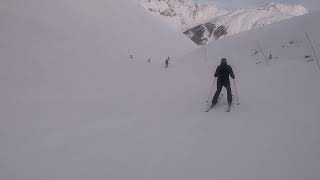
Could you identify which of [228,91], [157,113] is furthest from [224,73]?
[157,113]

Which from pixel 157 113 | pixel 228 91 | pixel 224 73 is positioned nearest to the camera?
pixel 228 91

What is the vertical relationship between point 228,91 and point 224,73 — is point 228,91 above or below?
below

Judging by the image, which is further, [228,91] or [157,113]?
[157,113]

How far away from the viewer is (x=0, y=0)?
36.7 meters

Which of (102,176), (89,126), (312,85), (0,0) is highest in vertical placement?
(0,0)

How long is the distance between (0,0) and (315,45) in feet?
101

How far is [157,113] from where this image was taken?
1271 cm

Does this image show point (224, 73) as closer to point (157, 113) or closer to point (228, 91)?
point (228, 91)

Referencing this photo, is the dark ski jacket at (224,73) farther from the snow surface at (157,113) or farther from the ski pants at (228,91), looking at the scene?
the snow surface at (157,113)

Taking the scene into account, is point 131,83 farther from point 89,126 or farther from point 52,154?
point 52,154

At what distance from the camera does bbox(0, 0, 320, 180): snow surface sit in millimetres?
7590

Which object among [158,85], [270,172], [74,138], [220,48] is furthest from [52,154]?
[220,48]

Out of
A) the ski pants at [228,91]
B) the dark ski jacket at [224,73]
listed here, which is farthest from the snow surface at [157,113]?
the dark ski jacket at [224,73]

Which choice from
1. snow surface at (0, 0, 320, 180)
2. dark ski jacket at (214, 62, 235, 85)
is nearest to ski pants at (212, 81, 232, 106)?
dark ski jacket at (214, 62, 235, 85)
